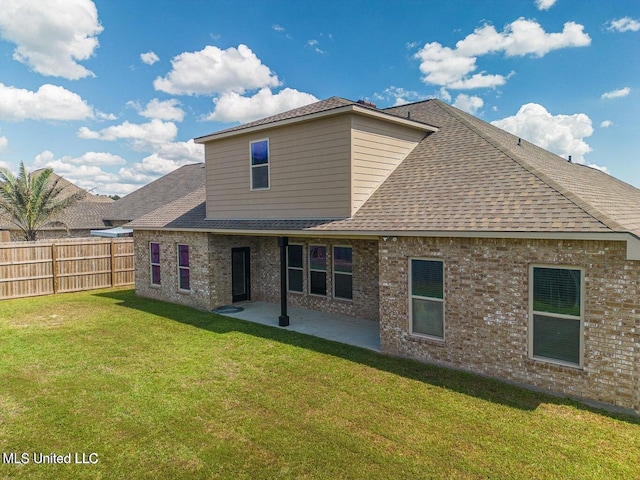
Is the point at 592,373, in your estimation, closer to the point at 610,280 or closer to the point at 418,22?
the point at 610,280

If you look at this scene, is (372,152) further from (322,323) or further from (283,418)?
(283,418)

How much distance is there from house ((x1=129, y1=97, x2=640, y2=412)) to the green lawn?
74 cm

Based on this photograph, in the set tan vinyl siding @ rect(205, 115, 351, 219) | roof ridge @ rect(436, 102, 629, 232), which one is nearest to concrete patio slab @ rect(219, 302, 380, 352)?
tan vinyl siding @ rect(205, 115, 351, 219)

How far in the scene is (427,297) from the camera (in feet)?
25.7

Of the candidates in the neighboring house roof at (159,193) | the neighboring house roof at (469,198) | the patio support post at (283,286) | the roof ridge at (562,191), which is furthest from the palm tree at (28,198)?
the roof ridge at (562,191)

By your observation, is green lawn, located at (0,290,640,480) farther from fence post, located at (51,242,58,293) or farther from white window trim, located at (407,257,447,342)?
fence post, located at (51,242,58,293)

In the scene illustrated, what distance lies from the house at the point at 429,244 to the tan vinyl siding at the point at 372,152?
42mm

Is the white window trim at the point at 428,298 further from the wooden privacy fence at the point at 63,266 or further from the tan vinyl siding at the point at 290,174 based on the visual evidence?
the wooden privacy fence at the point at 63,266

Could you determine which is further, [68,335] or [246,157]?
[246,157]

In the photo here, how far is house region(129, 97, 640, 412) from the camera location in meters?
6.01

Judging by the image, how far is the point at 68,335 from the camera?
33.2ft

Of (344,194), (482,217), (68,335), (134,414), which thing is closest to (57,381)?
(134,414)

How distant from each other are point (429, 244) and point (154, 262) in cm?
1158

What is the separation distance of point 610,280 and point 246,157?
942cm
